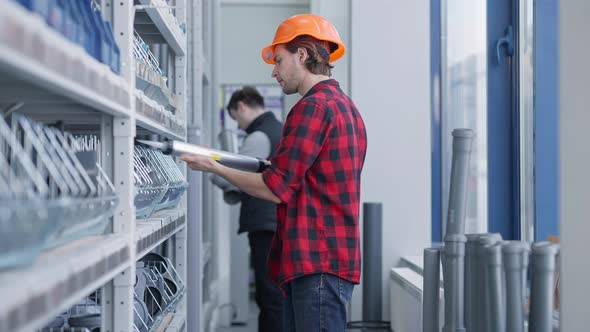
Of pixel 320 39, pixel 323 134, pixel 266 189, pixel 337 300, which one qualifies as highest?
pixel 320 39

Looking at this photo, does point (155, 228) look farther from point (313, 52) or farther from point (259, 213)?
point (259, 213)

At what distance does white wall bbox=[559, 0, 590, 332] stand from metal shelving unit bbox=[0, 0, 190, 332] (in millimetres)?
1194

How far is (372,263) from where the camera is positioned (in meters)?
4.40

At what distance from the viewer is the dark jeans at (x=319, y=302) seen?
2.19m

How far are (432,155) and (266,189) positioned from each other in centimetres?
288

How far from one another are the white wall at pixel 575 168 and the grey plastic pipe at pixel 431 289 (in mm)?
953

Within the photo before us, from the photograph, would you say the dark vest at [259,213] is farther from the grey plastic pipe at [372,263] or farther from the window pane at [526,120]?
the window pane at [526,120]

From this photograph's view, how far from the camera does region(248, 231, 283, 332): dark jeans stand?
166 inches

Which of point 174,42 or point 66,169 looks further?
point 174,42

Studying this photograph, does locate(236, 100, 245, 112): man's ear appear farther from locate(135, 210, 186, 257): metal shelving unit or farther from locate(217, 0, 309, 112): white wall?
locate(217, 0, 309, 112): white wall

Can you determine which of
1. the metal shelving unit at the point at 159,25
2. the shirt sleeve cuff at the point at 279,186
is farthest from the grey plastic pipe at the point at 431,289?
the metal shelving unit at the point at 159,25

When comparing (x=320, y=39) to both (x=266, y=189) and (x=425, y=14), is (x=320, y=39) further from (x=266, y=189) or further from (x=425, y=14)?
(x=425, y=14)

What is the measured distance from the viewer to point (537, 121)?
9.98 feet

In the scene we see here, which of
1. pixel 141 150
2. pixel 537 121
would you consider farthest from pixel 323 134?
pixel 537 121
